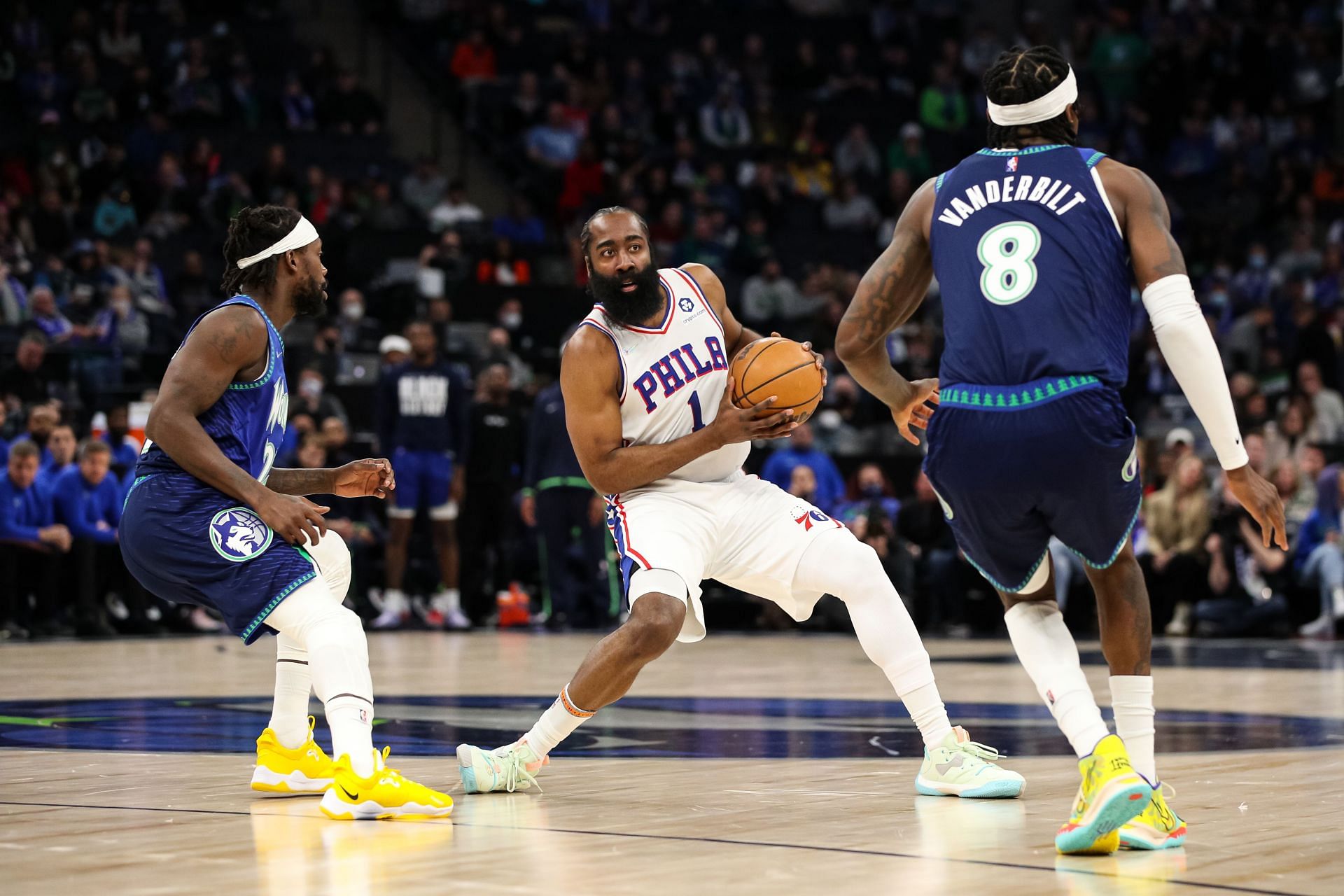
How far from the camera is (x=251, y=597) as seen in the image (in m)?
4.77

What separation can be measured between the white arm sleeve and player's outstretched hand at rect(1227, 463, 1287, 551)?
0.09 ft

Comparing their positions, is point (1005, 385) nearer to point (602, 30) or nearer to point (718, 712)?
point (718, 712)

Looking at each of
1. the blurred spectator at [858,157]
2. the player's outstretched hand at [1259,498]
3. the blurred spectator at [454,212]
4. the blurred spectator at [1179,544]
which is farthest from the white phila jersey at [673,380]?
the blurred spectator at [858,157]

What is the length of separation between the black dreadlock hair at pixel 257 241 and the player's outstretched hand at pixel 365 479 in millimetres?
613

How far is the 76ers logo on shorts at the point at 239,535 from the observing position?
4.80 m

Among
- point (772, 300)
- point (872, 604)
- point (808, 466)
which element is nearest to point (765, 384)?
point (872, 604)

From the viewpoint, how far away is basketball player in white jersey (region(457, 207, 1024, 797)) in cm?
502

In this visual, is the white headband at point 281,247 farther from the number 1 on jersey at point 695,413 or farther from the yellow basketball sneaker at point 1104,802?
the yellow basketball sneaker at point 1104,802

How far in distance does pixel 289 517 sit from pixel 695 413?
1333 mm

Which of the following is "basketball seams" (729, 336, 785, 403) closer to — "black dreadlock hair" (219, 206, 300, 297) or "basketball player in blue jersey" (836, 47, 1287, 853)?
"basketball player in blue jersey" (836, 47, 1287, 853)

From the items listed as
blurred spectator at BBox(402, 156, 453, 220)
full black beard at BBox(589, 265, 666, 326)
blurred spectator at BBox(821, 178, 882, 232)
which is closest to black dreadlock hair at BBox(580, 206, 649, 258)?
full black beard at BBox(589, 265, 666, 326)

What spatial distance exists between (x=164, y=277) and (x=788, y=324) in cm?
643

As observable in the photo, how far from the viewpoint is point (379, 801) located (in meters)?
4.54

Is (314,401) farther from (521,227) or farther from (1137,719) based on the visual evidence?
(1137,719)
